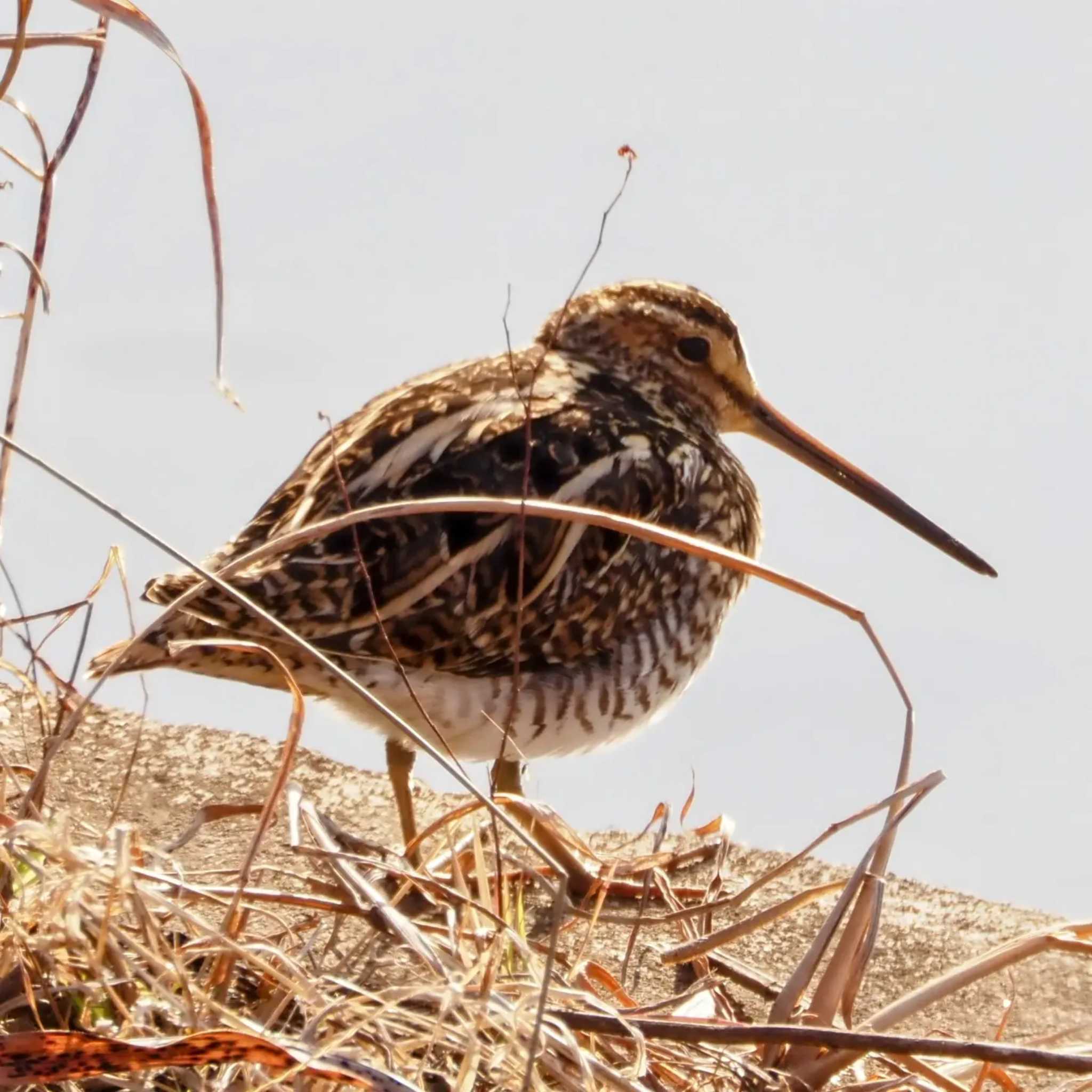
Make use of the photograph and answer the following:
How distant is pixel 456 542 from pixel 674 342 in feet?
3.67

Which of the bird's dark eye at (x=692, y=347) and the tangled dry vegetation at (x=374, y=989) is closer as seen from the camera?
the tangled dry vegetation at (x=374, y=989)

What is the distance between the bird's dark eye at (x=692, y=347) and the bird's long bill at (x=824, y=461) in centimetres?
23

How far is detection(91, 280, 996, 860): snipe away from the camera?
3.16 m

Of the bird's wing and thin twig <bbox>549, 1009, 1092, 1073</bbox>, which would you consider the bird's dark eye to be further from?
thin twig <bbox>549, 1009, 1092, 1073</bbox>

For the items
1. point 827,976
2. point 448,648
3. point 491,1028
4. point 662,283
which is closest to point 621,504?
point 448,648

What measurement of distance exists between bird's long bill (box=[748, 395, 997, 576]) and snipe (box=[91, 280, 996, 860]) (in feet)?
1.60

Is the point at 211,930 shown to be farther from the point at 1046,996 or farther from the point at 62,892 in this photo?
the point at 1046,996

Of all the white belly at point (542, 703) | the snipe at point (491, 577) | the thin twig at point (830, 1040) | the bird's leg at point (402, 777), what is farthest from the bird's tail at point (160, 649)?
the thin twig at point (830, 1040)

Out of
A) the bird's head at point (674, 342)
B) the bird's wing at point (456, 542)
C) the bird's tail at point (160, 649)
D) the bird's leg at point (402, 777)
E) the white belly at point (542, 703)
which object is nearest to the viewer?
the bird's tail at point (160, 649)

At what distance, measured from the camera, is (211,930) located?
1586 millimetres

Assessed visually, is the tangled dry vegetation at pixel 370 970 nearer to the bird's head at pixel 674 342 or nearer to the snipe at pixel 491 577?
the snipe at pixel 491 577

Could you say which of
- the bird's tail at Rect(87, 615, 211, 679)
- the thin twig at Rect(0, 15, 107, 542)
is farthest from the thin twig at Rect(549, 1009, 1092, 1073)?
the bird's tail at Rect(87, 615, 211, 679)

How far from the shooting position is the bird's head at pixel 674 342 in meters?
4.10

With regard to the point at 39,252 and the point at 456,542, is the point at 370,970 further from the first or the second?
the point at 456,542
